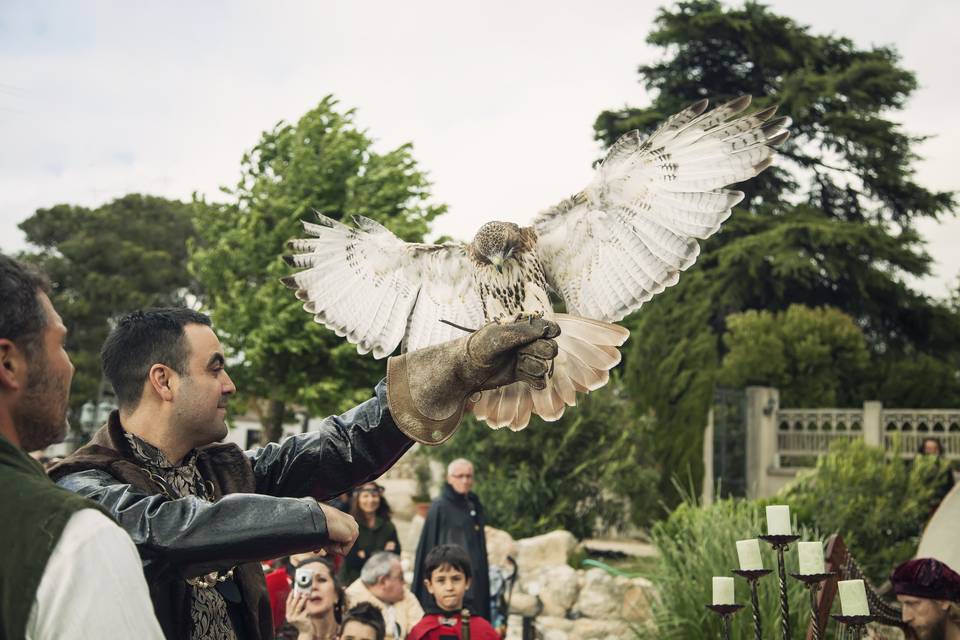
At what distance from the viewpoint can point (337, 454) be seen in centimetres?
231

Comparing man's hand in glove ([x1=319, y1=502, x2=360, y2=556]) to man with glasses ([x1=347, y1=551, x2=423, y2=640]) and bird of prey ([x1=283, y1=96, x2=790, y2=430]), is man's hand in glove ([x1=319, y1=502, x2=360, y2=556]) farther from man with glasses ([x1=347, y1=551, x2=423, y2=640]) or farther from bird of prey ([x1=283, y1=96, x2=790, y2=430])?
man with glasses ([x1=347, y1=551, x2=423, y2=640])

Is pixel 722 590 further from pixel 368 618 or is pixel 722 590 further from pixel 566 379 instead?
pixel 368 618

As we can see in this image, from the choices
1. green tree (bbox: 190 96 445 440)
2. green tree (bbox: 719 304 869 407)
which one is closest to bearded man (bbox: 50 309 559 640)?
green tree (bbox: 190 96 445 440)

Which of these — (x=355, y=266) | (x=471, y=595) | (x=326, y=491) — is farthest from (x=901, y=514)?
(x=326, y=491)

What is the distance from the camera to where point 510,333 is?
2.18 meters

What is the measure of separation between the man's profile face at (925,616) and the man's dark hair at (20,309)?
11.8ft

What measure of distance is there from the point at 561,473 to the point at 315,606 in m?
9.13

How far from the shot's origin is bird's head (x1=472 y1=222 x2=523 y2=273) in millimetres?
3400

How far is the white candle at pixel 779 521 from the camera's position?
2.83 m

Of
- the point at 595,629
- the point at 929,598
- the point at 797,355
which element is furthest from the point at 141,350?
the point at 797,355

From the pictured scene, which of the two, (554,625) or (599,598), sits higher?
(599,598)

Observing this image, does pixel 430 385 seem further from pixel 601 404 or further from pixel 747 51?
pixel 747 51

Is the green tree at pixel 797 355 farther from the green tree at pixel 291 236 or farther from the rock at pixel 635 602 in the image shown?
the rock at pixel 635 602

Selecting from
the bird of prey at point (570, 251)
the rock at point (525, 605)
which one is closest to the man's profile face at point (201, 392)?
the bird of prey at point (570, 251)
